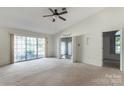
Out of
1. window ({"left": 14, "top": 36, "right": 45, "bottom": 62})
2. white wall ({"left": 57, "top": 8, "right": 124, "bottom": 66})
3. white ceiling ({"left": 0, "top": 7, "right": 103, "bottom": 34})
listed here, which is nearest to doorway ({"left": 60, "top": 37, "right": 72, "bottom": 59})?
window ({"left": 14, "top": 36, "right": 45, "bottom": 62})

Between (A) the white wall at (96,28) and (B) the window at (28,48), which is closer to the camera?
(A) the white wall at (96,28)

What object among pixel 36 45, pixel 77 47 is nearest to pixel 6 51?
pixel 36 45

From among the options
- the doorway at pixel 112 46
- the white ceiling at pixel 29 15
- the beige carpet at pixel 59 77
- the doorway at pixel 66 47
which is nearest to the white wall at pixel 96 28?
the white ceiling at pixel 29 15

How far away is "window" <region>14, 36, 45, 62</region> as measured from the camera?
7.43 metres

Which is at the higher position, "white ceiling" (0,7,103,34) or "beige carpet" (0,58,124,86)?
"white ceiling" (0,7,103,34)

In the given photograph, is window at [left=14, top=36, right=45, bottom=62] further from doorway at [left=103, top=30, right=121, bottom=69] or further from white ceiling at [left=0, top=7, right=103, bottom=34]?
doorway at [left=103, top=30, right=121, bottom=69]

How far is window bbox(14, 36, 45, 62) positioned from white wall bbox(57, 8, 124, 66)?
3.25 meters

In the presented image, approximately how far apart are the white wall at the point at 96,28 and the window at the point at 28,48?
3.25 meters

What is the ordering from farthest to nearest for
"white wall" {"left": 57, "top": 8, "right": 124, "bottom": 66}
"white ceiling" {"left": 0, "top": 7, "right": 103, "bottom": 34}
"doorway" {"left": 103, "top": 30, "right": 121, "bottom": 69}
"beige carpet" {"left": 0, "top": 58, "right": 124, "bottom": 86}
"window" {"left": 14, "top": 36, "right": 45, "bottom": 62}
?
"doorway" {"left": 103, "top": 30, "right": 121, "bottom": 69} → "window" {"left": 14, "top": 36, "right": 45, "bottom": 62} → "white wall" {"left": 57, "top": 8, "right": 124, "bottom": 66} → "white ceiling" {"left": 0, "top": 7, "right": 103, "bottom": 34} → "beige carpet" {"left": 0, "top": 58, "right": 124, "bottom": 86}

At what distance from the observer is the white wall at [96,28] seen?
5172mm

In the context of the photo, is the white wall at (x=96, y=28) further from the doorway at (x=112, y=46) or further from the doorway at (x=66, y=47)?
the doorway at (x=66, y=47)

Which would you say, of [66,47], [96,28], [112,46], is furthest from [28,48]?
[112,46]
